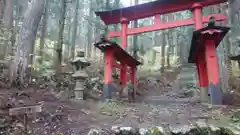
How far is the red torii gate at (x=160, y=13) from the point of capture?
322 inches

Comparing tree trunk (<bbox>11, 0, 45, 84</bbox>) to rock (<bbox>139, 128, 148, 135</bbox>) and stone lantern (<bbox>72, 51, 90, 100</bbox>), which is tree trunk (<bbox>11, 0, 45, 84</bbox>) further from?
rock (<bbox>139, 128, 148, 135</bbox>)

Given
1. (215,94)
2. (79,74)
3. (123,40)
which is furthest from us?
(123,40)

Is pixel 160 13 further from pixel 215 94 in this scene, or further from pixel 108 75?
pixel 215 94

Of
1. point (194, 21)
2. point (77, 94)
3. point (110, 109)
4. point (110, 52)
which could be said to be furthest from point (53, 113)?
point (194, 21)

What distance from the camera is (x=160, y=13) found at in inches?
361

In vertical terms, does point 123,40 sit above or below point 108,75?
above

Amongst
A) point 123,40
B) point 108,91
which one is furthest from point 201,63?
point 108,91

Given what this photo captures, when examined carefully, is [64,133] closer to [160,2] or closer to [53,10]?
[160,2]

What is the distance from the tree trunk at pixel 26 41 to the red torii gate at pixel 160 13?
340cm

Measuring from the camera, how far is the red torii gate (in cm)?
817

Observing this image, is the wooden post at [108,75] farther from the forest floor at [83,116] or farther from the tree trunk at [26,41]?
the tree trunk at [26,41]

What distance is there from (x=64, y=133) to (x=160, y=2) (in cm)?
718

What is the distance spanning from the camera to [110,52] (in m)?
7.82

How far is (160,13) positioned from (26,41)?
5.95 metres
